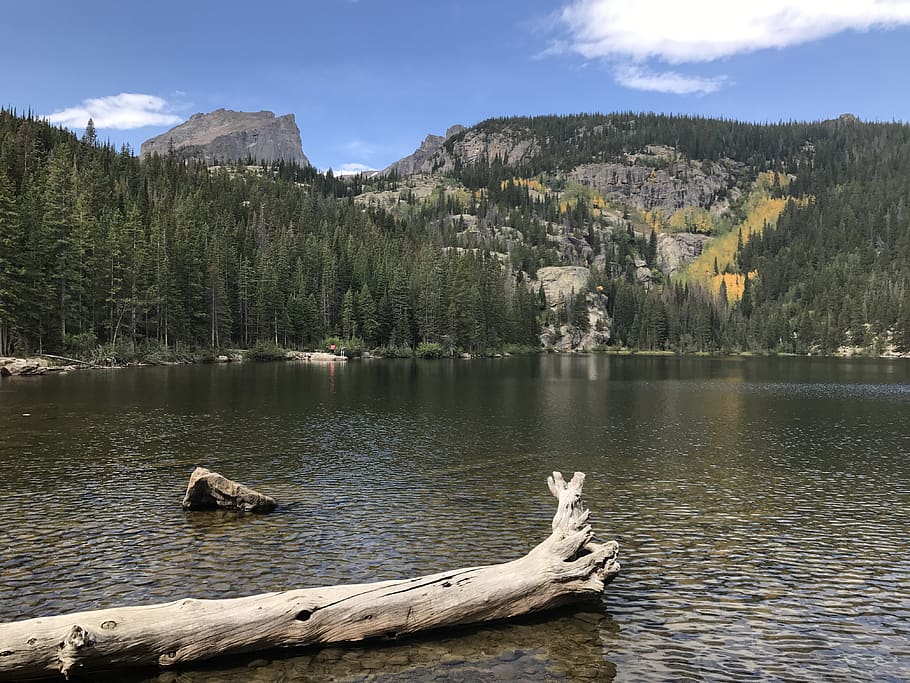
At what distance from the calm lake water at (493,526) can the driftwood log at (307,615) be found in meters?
0.39

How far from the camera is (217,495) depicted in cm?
2112

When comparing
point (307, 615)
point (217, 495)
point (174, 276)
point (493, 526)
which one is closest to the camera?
point (307, 615)

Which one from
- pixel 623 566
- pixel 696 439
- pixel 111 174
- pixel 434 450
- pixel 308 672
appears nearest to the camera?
pixel 308 672

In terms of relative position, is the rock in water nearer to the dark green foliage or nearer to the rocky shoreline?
the rocky shoreline

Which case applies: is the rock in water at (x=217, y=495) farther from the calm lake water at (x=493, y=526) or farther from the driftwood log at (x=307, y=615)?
the driftwood log at (x=307, y=615)

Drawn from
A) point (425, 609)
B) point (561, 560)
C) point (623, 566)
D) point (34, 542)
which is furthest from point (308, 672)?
point (34, 542)

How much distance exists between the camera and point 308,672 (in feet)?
36.4

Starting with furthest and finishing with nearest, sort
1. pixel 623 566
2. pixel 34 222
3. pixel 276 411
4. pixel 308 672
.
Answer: pixel 34 222 < pixel 276 411 < pixel 623 566 < pixel 308 672

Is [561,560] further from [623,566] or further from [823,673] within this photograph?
[823,673]

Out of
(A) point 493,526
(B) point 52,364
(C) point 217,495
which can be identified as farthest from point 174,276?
(A) point 493,526

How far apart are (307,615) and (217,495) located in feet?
35.1


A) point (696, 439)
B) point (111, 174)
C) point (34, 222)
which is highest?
point (111, 174)

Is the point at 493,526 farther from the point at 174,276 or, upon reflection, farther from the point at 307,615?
the point at 174,276

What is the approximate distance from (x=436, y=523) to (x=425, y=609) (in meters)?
8.16
